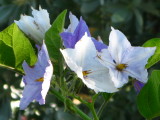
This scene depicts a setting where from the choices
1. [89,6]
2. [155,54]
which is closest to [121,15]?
[89,6]

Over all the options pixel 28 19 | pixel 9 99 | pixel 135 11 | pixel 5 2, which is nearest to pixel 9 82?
pixel 9 99

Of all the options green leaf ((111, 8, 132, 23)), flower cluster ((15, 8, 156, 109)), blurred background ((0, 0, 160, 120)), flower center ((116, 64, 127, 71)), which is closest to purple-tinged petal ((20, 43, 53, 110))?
flower cluster ((15, 8, 156, 109))

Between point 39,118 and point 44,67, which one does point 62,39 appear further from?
point 39,118

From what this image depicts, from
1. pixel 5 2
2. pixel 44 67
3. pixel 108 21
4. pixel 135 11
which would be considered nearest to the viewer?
pixel 44 67

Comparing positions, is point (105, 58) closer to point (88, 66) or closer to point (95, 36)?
point (88, 66)

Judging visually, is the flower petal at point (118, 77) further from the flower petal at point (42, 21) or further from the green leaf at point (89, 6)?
the green leaf at point (89, 6)

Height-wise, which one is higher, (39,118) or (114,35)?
(114,35)

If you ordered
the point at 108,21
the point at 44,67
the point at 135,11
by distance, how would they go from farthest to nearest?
the point at 108,21 → the point at 135,11 → the point at 44,67
